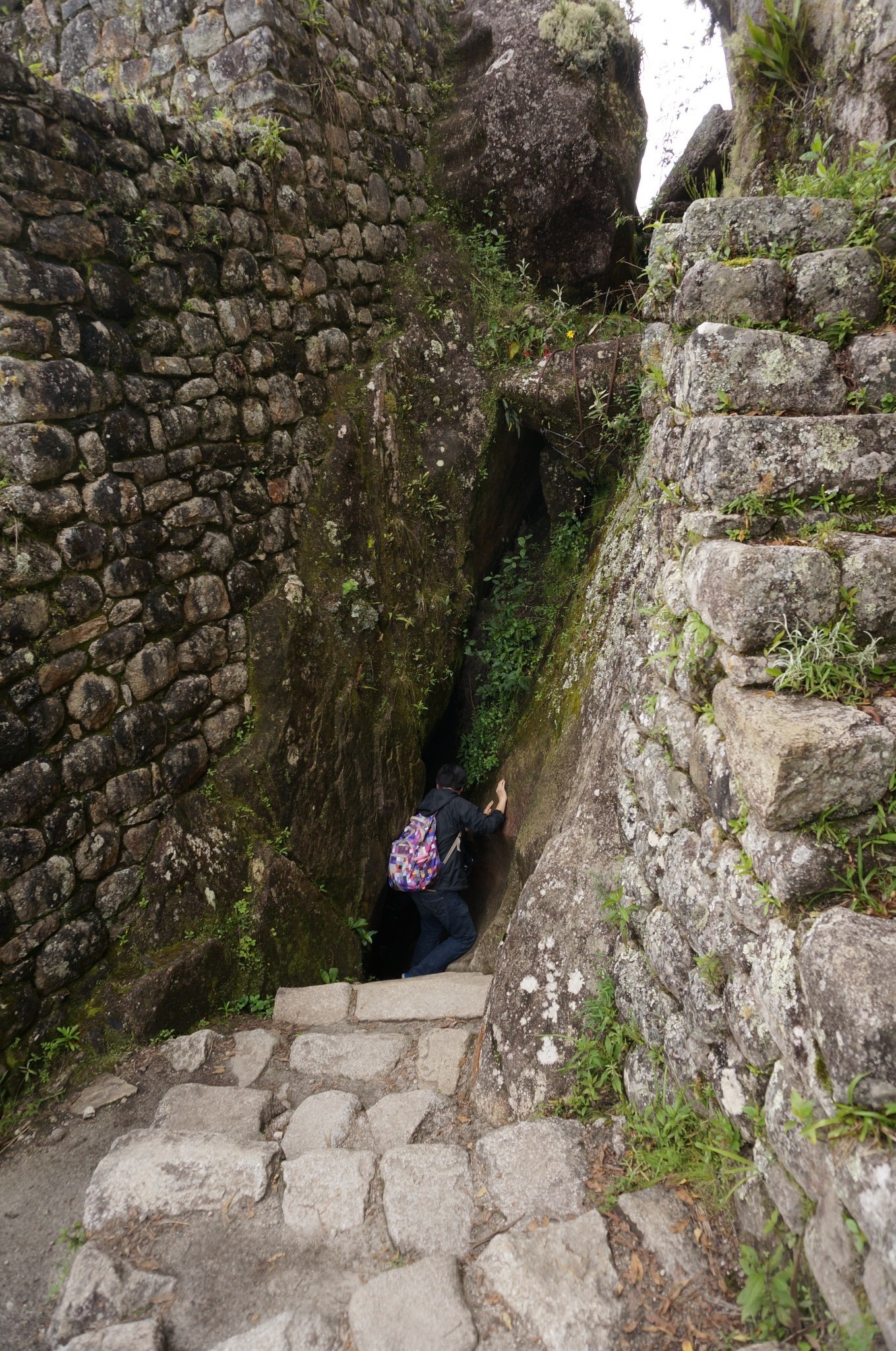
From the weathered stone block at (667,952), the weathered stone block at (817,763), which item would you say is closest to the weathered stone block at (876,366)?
the weathered stone block at (817,763)

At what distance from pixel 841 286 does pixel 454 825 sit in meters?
3.84

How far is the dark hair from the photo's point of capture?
538cm

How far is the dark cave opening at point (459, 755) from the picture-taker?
5781 mm

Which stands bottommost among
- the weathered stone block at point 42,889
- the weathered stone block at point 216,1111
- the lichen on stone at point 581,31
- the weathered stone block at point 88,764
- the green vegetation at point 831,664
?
the weathered stone block at point 216,1111

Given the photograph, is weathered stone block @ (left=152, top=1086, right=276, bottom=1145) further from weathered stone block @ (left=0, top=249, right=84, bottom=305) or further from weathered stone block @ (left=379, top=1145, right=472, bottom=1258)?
weathered stone block @ (left=0, top=249, right=84, bottom=305)

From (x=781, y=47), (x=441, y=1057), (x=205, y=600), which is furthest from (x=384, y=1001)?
(x=781, y=47)

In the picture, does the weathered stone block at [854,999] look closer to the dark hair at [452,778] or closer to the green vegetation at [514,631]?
the dark hair at [452,778]

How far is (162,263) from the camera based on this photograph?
12.8ft

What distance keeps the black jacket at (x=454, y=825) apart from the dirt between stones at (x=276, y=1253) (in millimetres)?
2037

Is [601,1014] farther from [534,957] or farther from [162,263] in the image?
[162,263]

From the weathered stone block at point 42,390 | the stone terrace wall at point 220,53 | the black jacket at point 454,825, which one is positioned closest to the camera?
the weathered stone block at point 42,390

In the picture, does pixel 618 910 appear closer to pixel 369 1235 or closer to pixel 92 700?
pixel 369 1235

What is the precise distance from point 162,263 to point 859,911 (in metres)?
4.22

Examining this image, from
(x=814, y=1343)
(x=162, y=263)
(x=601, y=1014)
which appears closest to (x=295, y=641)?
(x=162, y=263)
